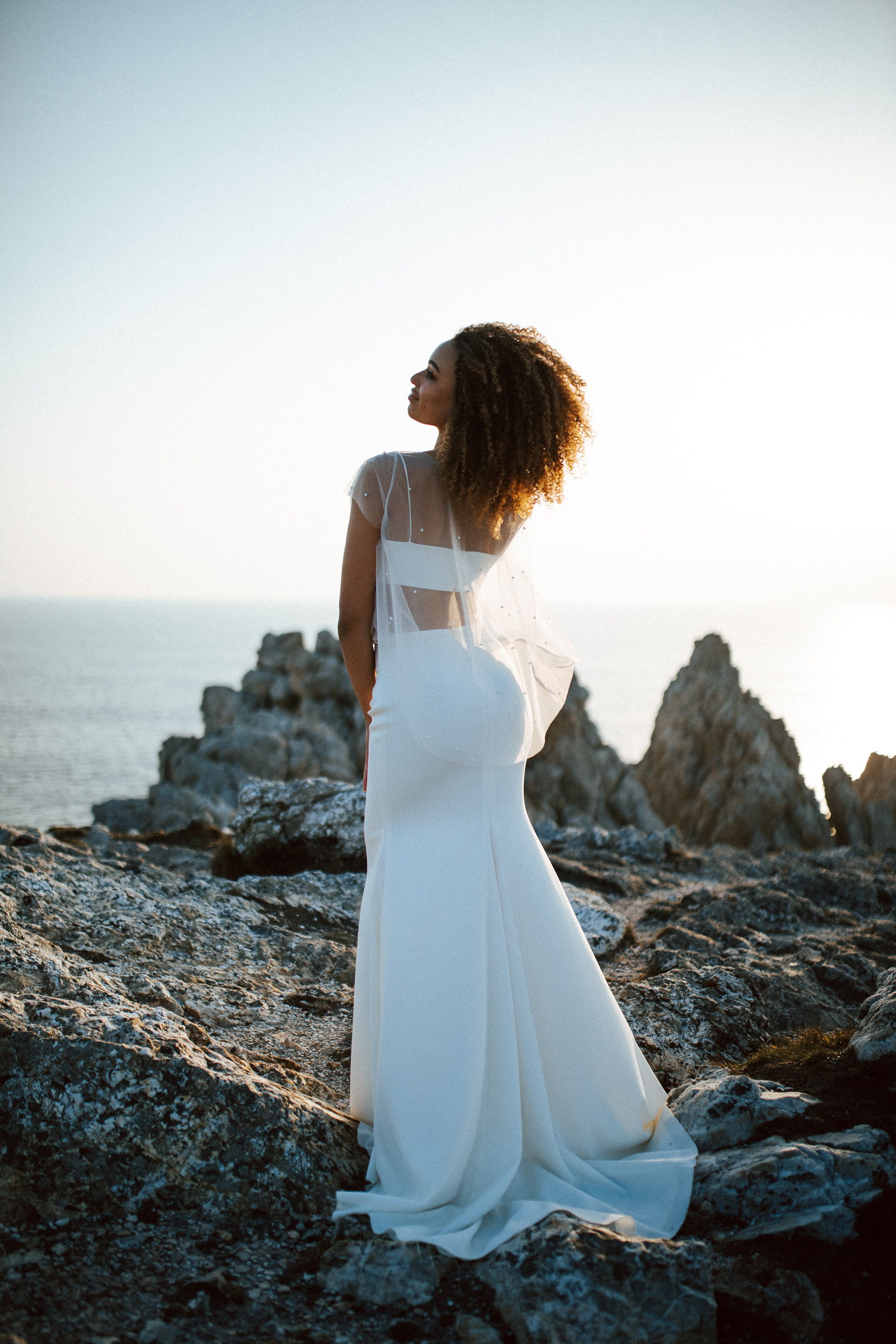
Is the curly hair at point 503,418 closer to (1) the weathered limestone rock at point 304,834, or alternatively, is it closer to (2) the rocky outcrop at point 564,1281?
(2) the rocky outcrop at point 564,1281

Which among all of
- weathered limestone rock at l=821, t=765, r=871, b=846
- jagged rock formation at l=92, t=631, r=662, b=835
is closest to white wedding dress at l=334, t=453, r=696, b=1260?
weathered limestone rock at l=821, t=765, r=871, b=846

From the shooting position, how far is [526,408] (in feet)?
11.6

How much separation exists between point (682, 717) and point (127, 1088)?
28111 millimetres

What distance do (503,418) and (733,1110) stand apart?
2.90 meters

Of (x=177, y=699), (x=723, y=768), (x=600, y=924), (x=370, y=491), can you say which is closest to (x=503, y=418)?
(x=370, y=491)

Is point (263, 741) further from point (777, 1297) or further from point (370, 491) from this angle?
point (777, 1297)

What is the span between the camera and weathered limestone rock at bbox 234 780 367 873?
7.77m

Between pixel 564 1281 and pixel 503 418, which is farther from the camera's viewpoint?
pixel 503 418

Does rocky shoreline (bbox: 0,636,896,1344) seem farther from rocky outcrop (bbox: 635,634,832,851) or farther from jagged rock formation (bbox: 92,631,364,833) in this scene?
rocky outcrop (bbox: 635,634,832,851)

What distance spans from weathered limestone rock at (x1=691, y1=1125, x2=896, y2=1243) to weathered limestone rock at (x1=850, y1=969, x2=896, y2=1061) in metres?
0.61

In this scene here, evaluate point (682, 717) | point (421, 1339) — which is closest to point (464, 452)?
point (421, 1339)

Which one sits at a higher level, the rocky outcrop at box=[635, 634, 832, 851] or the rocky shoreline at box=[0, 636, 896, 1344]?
the rocky shoreline at box=[0, 636, 896, 1344]

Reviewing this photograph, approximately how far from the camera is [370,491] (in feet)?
12.0

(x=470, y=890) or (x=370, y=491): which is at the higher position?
(x=370, y=491)
